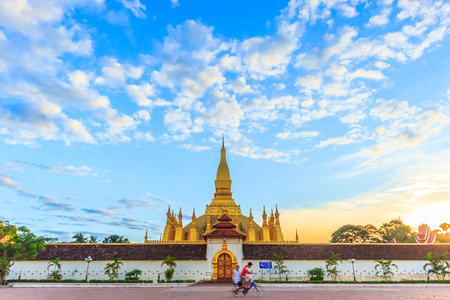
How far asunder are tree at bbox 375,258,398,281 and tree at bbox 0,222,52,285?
3019cm

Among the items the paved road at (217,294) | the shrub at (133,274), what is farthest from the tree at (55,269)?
the paved road at (217,294)

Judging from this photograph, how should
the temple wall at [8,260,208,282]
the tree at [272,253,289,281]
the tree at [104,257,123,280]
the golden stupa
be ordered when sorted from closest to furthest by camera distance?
the tree at [104,257,123,280] → the tree at [272,253,289,281] → the temple wall at [8,260,208,282] → the golden stupa

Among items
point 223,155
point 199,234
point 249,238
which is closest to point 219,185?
point 223,155

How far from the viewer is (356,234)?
6444cm

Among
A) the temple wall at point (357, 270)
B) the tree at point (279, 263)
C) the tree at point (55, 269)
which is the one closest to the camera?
the tree at point (55, 269)

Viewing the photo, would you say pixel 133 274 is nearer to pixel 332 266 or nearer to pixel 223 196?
pixel 332 266

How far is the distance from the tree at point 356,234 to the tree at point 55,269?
5140 cm

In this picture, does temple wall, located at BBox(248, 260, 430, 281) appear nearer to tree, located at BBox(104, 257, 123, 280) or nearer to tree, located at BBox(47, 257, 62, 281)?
tree, located at BBox(104, 257, 123, 280)

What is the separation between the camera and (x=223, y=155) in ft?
→ 191

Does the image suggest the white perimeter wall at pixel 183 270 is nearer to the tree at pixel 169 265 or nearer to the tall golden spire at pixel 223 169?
the tree at pixel 169 265

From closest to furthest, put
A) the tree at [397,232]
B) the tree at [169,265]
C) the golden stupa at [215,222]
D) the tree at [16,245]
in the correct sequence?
the tree at [16,245] → the tree at [169,265] → the golden stupa at [215,222] → the tree at [397,232]

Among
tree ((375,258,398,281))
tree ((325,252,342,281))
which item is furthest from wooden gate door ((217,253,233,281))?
tree ((375,258,398,281))

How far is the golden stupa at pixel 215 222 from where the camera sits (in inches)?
1619

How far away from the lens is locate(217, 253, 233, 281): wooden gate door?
2944 centimetres
